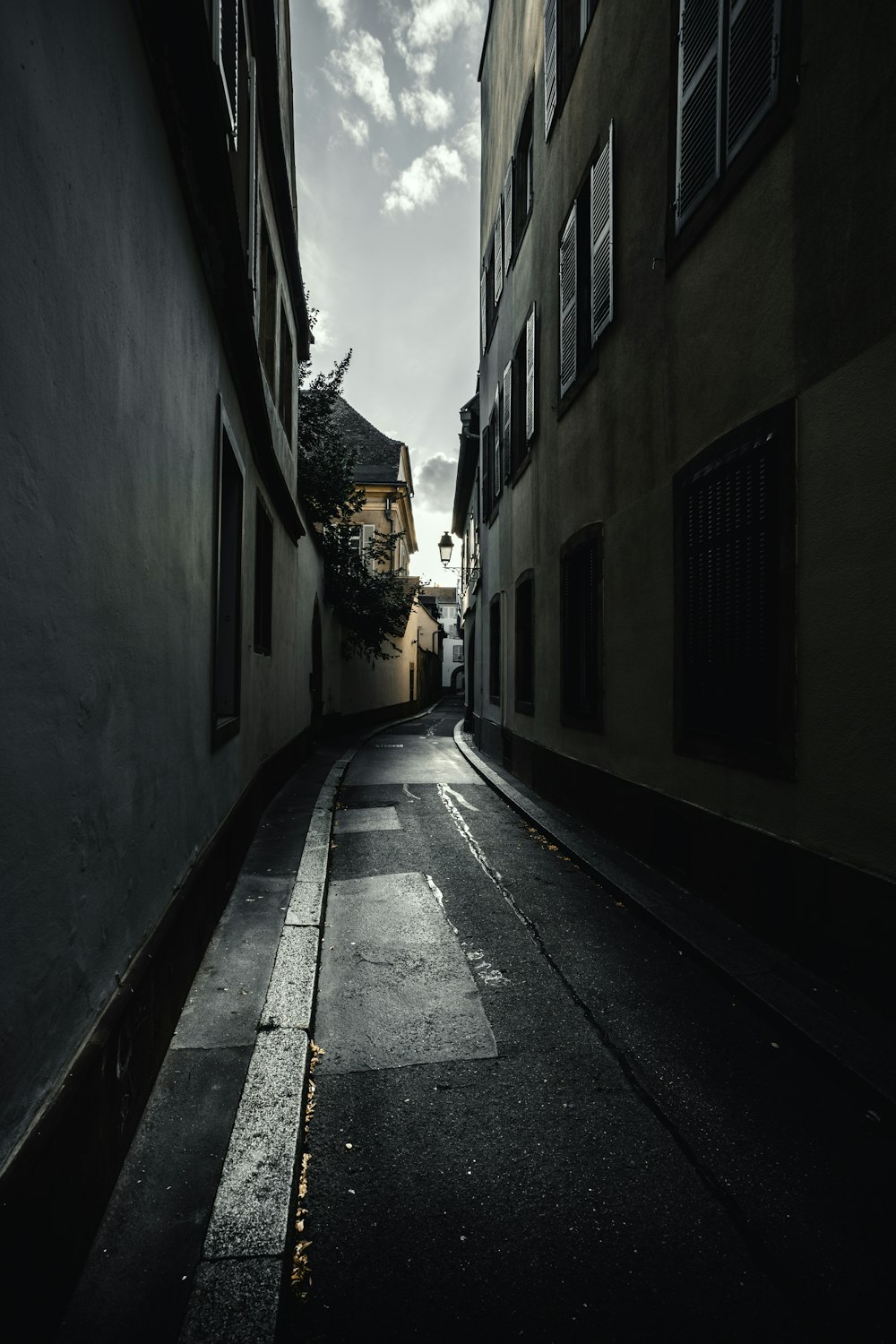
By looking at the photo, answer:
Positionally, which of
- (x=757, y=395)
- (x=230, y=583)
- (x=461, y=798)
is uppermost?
(x=757, y=395)

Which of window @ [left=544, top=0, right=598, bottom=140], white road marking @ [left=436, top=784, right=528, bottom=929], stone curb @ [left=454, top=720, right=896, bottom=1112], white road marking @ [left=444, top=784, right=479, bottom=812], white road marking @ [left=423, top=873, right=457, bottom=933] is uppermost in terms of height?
window @ [left=544, top=0, right=598, bottom=140]

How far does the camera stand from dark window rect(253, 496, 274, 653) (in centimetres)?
896

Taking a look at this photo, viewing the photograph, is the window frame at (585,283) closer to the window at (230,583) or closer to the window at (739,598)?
the window at (739,598)

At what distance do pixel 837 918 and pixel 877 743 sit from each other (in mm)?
939

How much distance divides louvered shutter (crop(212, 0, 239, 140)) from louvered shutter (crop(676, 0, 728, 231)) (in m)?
3.33

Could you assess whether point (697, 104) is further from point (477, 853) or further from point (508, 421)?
point (508, 421)

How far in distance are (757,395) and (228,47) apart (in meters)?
4.30

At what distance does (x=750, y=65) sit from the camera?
15.9ft

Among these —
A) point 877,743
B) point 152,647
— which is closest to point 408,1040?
point 152,647

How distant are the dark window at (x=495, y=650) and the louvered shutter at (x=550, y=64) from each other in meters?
7.57

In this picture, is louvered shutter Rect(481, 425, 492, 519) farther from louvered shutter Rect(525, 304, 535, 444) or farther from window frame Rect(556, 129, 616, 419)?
Result: window frame Rect(556, 129, 616, 419)

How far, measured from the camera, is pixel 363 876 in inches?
255

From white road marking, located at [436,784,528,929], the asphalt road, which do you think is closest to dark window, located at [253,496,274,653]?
white road marking, located at [436,784,528,929]

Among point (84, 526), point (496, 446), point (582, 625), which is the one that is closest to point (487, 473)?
point (496, 446)
